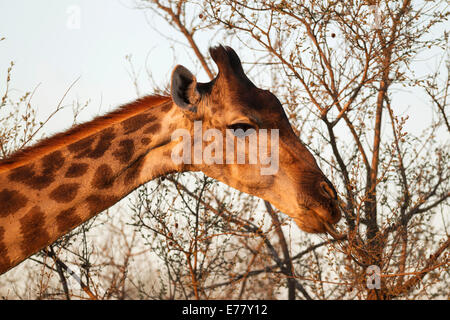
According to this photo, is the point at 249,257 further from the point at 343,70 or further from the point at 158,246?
the point at 343,70

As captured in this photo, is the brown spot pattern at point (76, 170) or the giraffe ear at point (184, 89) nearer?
the brown spot pattern at point (76, 170)

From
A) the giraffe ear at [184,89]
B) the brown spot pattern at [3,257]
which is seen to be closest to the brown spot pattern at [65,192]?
the brown spot pattern at [3,257]

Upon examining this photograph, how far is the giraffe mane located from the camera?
4434 millimetres

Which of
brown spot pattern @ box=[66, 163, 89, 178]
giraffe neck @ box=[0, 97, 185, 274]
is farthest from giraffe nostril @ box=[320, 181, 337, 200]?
brown spot pattern @ box=[66, 163, 89, 178]

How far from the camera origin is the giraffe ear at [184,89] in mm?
4484

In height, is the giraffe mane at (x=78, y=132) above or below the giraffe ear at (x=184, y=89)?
below

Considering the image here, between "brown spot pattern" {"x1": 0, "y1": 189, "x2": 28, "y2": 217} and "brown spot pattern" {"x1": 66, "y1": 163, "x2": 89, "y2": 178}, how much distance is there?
41cm

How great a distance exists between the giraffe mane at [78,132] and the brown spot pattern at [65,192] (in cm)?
43

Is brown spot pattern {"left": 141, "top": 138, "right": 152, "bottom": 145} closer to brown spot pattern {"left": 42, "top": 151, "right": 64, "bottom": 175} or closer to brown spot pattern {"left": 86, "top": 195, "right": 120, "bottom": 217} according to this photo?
brown spot pattern {"left": 86, "top": 195, "right": 120, "bottom": 217}

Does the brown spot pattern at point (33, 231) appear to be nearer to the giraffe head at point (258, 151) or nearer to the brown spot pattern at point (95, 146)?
the brown spot pattern at point (95, 146)

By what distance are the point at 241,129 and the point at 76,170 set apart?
4.87 feet

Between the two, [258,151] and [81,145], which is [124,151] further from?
[258,151]

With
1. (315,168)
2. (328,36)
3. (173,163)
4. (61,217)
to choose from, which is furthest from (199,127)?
(328,36)

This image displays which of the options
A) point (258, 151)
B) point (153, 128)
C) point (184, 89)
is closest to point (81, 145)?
point (153, 128)
